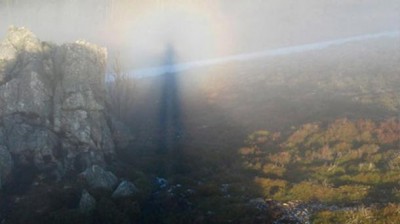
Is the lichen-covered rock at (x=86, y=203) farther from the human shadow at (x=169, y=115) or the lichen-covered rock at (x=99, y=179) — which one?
the human shadow at (x=169, y=115)

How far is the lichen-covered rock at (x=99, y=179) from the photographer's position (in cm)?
2233

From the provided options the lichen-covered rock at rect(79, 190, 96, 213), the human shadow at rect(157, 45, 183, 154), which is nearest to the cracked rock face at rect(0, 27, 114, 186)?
the human shadow at rect(157, 45, 183, 154)

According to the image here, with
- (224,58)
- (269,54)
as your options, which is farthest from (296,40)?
(224,58)

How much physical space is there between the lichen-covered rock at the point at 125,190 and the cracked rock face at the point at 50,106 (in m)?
5.12

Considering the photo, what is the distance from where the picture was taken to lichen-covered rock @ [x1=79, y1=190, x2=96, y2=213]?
63.5ft

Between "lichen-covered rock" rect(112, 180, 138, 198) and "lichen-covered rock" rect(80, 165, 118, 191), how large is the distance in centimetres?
102

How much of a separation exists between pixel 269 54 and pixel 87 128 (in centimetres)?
5565

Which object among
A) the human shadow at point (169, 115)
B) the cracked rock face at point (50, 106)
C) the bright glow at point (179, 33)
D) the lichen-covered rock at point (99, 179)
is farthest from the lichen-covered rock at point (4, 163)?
the bright glow at point (179, 33)

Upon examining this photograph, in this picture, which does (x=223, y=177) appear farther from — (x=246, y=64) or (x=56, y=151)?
(x=246, y=64)

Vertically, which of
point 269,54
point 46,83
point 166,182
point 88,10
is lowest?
point 166,182

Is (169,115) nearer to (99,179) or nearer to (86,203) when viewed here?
(99,179)

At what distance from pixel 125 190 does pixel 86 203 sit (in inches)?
90.0

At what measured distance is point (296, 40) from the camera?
8825cm

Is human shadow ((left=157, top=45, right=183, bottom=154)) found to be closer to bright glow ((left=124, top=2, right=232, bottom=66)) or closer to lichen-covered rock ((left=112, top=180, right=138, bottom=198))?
lichen-covered rock ((left=112, top=180, right=138, bottom=198))
